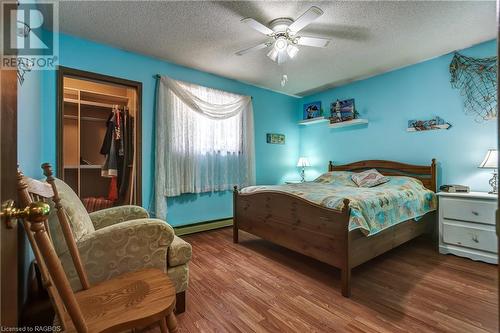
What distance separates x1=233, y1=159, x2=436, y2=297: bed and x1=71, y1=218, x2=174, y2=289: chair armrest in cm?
119

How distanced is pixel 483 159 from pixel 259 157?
9.85ft

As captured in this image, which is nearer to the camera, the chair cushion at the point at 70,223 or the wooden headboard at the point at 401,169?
the chair cushion at the point at 70,223

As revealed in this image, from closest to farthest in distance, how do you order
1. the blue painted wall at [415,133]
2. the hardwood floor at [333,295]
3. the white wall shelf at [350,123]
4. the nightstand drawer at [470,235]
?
1. the hardwood floor at [333,295]
2. the nightstand drawer at [470,235]
3. the blue painted wall at [415,133]
4. the white wall shelf at [350,123]

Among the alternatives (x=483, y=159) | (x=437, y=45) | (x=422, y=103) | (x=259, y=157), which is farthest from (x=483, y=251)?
(x=259, y=157)

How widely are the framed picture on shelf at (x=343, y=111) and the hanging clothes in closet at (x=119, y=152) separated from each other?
11.0ft

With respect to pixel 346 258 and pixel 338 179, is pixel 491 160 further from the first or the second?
pixel 346 258

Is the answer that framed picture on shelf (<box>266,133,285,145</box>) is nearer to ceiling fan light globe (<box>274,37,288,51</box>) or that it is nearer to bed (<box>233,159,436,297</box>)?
bed (<box>233,159,436,297</box>)

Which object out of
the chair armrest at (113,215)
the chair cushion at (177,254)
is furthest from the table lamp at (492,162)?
the chair armrest at (113,215)

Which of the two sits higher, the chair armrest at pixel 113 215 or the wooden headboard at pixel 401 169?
the wooden headboard at pixel 401 169

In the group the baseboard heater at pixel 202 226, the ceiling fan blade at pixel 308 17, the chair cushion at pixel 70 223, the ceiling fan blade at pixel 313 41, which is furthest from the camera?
the baseboard heater at pixel 202 226

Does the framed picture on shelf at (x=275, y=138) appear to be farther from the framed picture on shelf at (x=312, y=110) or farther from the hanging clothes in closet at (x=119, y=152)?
the hanging clothes in closet at (x=119, y=152)

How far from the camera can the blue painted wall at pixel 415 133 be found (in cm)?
269

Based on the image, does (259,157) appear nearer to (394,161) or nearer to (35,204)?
(394,161)

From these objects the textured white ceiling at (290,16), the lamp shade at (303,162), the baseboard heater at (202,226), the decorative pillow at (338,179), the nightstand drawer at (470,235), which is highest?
the textured white ceiling at (290,16)
